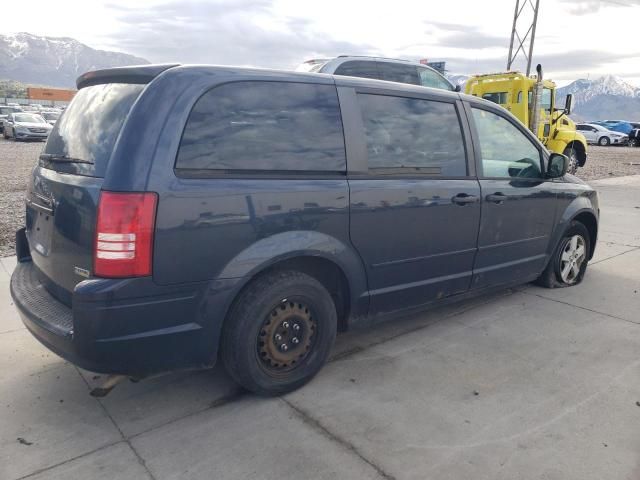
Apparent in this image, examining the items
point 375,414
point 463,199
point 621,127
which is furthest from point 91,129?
point 621,127

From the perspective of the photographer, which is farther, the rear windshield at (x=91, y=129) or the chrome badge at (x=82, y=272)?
the rear windshield at (x=91, y=129)

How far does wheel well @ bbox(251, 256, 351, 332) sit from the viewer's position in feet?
9.76

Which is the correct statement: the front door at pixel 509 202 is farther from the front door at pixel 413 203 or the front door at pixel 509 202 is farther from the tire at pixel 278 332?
the tire at pixel 278 332

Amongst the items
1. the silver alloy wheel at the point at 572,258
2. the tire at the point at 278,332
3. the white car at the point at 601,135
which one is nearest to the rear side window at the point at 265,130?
the tire at the point at 278,332

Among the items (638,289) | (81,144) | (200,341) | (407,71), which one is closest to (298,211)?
(200,341)

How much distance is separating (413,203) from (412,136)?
0.45m

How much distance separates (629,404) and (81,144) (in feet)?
11.0

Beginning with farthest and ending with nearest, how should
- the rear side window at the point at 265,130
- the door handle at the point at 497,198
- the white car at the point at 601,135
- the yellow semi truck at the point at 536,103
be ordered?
the white car at the point at 601,135 < the yellow semi truck at the point at 536,103 < the door handle at the point at 497,198 < the rear side window at the point at 265,130

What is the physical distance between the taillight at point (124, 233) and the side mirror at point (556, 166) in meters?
3.34

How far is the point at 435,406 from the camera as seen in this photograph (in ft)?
9.61

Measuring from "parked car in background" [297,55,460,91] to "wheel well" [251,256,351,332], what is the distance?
6469 mm

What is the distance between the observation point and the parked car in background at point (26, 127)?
2527cm

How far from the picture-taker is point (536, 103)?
511 inches

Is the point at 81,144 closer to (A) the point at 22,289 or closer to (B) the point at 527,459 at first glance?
(A) the point at 22,289
